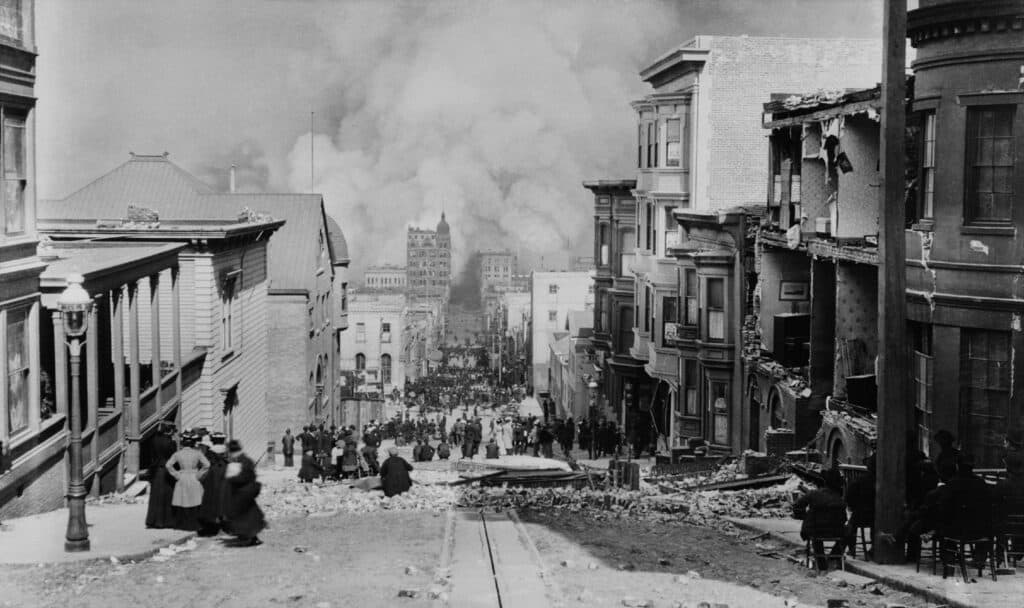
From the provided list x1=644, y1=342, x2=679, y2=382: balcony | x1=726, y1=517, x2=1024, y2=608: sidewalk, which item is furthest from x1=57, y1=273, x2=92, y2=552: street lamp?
x1=644, y1=342, x2=679, y2=382: balcony

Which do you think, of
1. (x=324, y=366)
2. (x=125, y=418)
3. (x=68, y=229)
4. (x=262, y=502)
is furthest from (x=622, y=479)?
(x=324, y=366)

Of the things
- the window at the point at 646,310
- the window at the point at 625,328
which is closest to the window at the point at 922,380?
the window at the point at 646,310

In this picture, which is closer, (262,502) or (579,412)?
(262,502)

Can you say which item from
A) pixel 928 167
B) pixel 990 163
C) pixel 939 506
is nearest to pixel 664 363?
pixel 928 167

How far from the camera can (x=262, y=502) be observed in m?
21.5

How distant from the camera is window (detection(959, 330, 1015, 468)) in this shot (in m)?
17.5

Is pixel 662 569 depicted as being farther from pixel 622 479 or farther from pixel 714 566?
pixel 622 479

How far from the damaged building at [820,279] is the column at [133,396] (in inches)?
509

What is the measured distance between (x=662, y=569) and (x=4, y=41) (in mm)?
11702

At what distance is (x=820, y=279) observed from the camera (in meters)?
27.2

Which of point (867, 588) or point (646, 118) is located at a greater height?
point (646, 118)

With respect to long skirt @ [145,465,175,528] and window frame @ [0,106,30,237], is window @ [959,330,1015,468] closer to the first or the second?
long skirt @ [145,465,175,528]

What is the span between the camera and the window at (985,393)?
17.5 meters

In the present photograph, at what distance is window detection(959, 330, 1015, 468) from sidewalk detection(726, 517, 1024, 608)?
3.60 m
